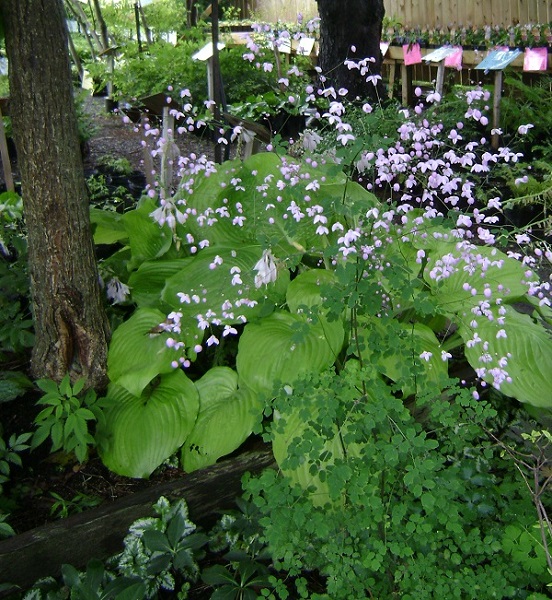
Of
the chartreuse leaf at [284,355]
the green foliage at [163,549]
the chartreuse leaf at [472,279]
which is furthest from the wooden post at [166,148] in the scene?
the green foliage at [163,549]

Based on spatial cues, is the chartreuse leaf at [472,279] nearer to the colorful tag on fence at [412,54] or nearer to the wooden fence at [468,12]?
the colorful tag on fence at [412,54]

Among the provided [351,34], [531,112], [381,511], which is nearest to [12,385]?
[381,511]

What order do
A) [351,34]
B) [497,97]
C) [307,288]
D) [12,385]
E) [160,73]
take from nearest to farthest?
[12,385] < [307,288] < [351,34] < [497,97] < [160,73]

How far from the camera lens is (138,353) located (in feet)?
8.07

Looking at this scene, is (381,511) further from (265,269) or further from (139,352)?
(139,352)

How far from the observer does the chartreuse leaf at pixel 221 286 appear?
8.09 ft

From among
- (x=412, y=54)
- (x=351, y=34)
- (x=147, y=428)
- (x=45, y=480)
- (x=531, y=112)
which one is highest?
(x=351, y=34)

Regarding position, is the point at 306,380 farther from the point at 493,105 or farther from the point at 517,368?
the point at 493,105

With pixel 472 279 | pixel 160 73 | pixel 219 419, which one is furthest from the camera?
pixel 160 73

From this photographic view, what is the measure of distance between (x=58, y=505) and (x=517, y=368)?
161cm

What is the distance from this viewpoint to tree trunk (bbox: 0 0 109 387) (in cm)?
224

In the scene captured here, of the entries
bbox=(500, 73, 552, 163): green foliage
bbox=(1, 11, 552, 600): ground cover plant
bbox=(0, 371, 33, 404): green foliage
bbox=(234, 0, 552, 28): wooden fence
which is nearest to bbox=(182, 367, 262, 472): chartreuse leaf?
bbox=(1, 11, 552, 600): ground cover plant

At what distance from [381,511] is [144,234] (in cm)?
165

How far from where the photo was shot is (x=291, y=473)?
217 centimetres
